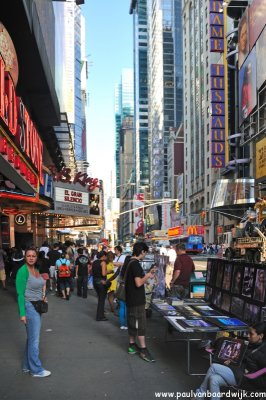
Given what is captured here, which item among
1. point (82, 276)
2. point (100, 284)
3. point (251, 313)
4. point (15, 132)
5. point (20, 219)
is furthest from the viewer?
point (20, 219)

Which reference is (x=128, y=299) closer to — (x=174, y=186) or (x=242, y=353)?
(x=242, y=353)

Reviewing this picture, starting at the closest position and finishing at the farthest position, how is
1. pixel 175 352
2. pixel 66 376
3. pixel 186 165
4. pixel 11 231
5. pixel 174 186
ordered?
pixel 66 376, pixel 175 352, pixel 11 231, pixel 186 165, pixel 174 186

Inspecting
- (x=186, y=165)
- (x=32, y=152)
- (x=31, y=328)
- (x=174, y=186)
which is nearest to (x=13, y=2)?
(x=32, y=152)

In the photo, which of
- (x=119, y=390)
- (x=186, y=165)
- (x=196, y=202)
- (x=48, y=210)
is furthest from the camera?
(x=186, y=165)

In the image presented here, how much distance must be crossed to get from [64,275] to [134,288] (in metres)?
7.32

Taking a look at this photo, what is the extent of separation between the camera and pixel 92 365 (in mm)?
6641

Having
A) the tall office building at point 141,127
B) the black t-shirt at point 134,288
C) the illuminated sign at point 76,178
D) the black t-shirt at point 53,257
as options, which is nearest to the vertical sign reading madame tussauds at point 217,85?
the illuminated sign at point 76,178

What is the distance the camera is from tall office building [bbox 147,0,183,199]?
135375 millimetres

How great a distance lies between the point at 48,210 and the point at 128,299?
13.7 metres

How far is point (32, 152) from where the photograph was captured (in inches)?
477

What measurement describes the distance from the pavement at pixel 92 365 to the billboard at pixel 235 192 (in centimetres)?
3410

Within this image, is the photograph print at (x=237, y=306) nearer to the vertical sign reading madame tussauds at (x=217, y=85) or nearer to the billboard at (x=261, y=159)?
the billboard at (x=261, y=159)

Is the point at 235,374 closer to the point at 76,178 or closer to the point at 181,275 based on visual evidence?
the point at 181,275

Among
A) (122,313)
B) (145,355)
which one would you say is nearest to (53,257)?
A: (122,313)
